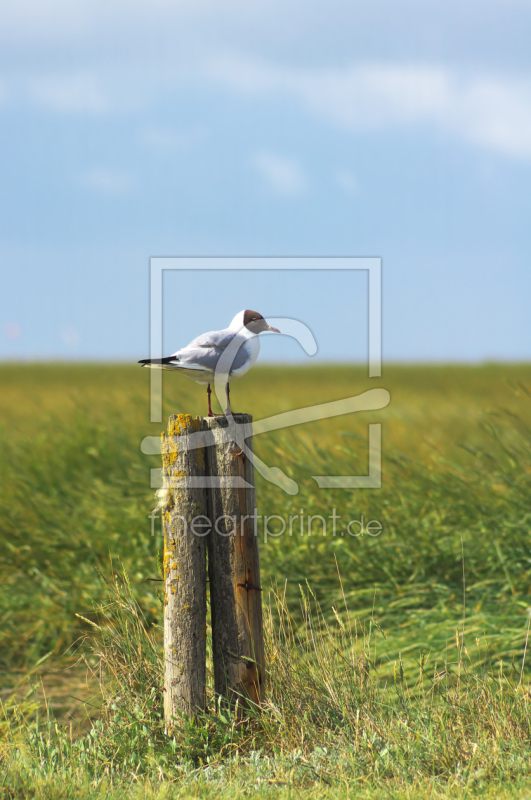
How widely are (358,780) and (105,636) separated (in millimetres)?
1629

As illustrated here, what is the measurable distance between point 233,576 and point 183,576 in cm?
28

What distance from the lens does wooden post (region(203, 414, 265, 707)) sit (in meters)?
3.99

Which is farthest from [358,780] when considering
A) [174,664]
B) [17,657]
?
[17,657]

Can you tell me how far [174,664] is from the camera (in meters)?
3.99

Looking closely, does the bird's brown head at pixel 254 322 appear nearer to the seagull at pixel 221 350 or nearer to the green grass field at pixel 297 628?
the seagull at pixel 221 350

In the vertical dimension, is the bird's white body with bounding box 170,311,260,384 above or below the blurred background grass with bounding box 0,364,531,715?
above

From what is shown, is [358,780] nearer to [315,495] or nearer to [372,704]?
[372,704]

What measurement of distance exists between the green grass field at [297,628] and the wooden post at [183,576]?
0.61ft

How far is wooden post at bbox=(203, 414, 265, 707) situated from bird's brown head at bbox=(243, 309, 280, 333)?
499mm

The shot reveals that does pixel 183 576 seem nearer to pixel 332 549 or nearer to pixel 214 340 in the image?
pixel 214 340

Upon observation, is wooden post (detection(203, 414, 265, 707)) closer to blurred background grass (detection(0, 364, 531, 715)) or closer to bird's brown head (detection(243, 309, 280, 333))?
bird's brown head (detection(243, 309, 280, 333))

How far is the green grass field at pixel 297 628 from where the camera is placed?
11.8ft

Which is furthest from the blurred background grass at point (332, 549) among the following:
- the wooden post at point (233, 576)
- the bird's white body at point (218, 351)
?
the bird's white body at point (218, 351)

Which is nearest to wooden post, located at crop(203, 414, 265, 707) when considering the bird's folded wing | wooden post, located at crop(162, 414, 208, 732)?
wooden post, located at crop(162, 414, 208, 732)
